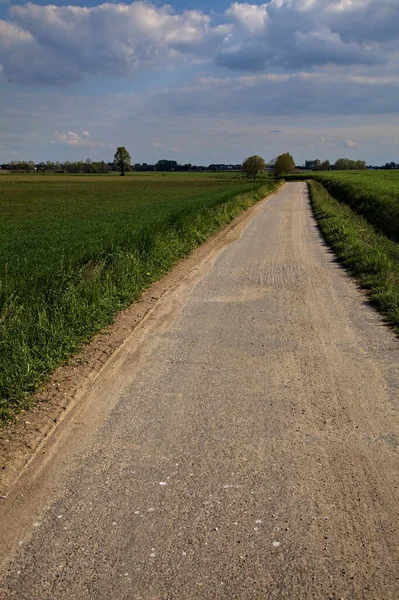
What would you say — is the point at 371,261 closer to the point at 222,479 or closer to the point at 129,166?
the point at 222,479

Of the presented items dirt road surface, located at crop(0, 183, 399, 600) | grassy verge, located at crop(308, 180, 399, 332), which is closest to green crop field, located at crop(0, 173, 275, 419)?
dirt road surface, located at crop(0, 183, 399, 600)

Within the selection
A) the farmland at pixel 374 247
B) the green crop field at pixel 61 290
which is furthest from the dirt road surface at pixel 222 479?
the farmland at pixel 374 247

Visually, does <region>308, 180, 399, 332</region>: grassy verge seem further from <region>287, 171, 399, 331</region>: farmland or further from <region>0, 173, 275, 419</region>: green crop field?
<region>0, 173, 275, 419</region>: green crop field

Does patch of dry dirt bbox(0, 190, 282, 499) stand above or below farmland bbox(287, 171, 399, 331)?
above

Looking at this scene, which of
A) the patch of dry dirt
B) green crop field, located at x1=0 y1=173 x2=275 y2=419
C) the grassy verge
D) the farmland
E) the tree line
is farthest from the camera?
the tree line

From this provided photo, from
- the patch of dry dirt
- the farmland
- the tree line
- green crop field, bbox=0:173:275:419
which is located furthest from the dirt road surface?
the tree line

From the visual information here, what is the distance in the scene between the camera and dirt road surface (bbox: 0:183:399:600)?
10.6ft

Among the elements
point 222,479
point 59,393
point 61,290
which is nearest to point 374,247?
point 61,290

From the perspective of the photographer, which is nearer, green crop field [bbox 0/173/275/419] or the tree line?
green crop field [bbox 0/173/275/419]

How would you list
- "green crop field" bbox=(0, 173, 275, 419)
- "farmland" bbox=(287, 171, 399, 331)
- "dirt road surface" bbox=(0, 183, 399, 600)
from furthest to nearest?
1. "farmland" bbox=(287, 171, 399, 331)
2. "green crop field" bbox=(0, 173, 275, 419)
3. "dirt road surface" bbox=(0, 183, 399, 600)

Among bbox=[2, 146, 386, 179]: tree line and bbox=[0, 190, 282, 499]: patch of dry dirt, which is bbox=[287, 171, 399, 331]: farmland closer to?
bbox=[0, 190, 282, 499]: patch of dry dirt

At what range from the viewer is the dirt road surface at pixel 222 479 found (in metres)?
3.25

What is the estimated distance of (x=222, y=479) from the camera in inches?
166

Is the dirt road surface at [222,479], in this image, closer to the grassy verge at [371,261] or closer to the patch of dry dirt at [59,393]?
the patch of dry dirt at [59,393]
